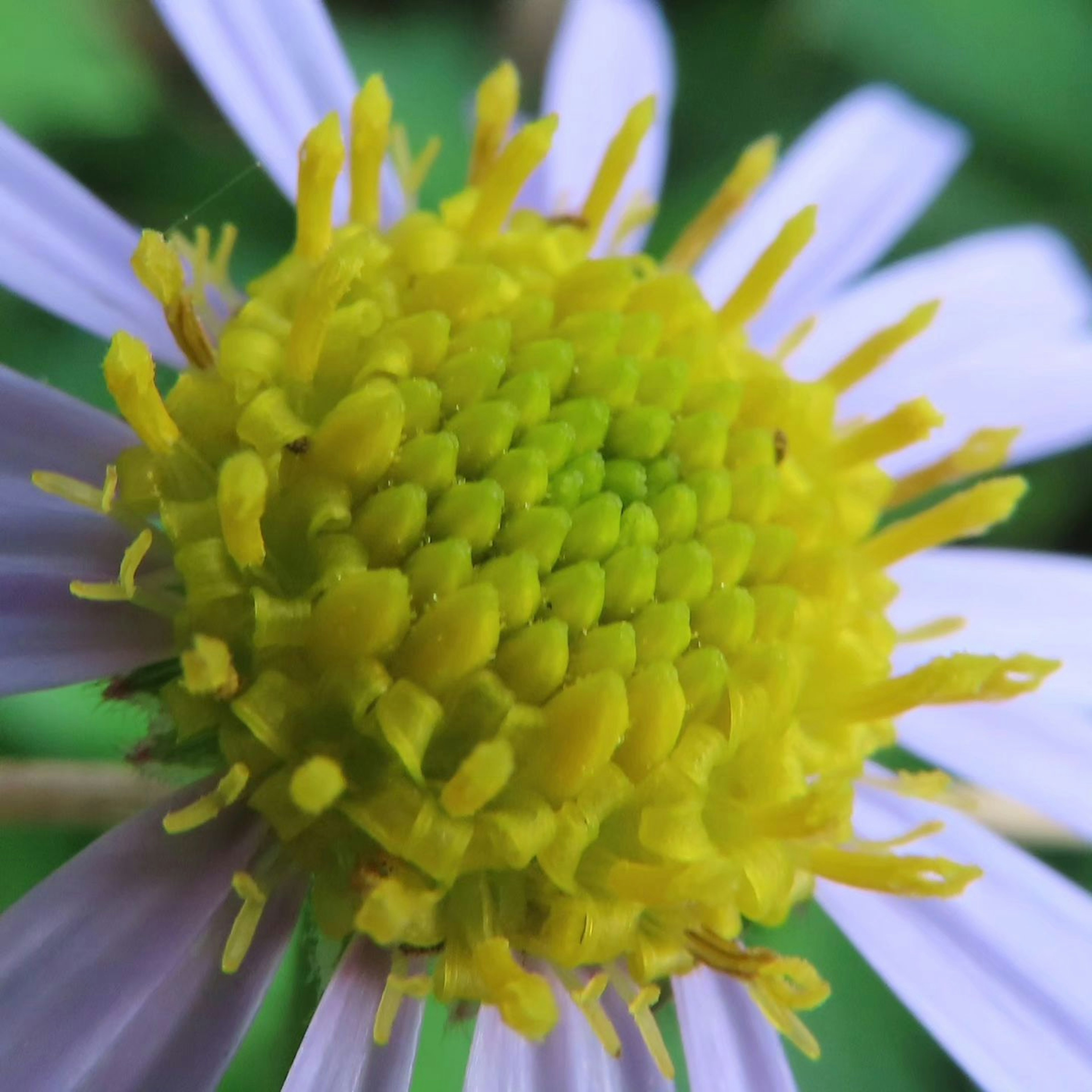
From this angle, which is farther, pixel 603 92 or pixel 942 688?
pixel 603 92

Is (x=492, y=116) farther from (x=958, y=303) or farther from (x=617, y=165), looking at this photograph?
(x=958, y=303)

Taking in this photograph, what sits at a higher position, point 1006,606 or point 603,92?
point 603,92

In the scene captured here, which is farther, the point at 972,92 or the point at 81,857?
the point at 972,92

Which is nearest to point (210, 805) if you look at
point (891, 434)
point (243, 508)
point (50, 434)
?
point (243, 508)

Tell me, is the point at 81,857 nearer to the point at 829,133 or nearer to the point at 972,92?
the point at 829,133

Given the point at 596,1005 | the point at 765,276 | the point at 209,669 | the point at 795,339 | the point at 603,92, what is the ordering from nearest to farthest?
the point at 209,669 → the point at 596,1005 → the point at 765,276 → the point at 795,339 → the point at 603,92

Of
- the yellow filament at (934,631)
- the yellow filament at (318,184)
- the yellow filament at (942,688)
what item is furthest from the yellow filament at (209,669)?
the yellow filament at (934,631)

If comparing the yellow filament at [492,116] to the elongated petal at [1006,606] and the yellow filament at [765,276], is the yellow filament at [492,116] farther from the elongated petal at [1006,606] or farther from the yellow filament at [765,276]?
the elongated petal at [1006,606]

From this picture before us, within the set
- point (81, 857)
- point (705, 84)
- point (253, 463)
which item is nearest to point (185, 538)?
point (253, 463)
